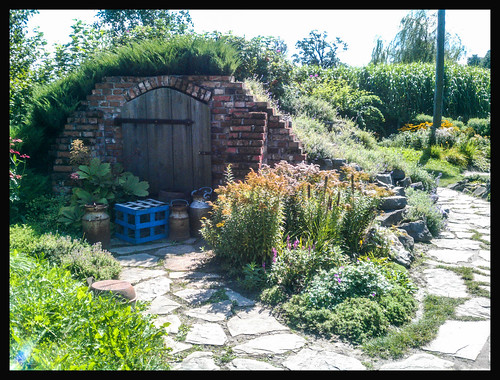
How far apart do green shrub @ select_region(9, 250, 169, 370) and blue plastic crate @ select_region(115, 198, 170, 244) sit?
2.51 m

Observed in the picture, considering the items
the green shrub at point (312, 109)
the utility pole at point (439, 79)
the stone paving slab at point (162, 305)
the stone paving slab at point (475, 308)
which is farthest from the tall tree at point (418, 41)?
the stone paving slab at point (162, 305)

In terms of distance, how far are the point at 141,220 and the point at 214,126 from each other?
190 centimetres

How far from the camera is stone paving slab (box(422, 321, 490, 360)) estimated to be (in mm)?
3344

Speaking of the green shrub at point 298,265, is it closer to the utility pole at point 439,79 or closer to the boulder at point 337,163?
the boulder at point 337,163

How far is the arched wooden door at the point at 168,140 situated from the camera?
7.04 m

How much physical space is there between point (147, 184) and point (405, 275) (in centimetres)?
397

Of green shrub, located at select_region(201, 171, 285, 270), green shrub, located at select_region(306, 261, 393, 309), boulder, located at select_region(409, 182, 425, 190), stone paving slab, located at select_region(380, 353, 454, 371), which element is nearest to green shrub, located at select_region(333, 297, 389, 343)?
green shrub, located at select_region(306, 261, 393, 309)

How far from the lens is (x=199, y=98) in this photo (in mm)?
7000

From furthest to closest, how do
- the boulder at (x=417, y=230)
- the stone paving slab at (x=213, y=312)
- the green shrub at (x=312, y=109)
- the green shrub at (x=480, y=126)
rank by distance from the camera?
the green shrub at (x=480, y=126) < the green shrub at (x=312, y=109) < the boulder at (x=417, y=230) < the stone paving slab at (x=213, y=312)

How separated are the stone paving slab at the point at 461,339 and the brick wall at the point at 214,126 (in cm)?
368

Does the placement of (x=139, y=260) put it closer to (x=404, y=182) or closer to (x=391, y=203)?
(x=391, y=203)
